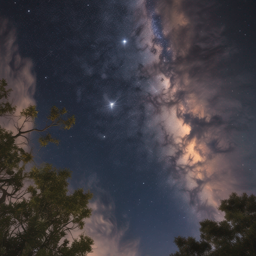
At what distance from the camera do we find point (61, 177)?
10859 mm

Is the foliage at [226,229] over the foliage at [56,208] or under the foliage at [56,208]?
over

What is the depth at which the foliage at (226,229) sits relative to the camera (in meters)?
14.2

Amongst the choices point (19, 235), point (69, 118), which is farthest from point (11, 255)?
point (69, 118)

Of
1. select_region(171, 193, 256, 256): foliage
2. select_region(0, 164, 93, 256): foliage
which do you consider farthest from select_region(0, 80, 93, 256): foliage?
select_region(171, 193, 256, 256): foliage

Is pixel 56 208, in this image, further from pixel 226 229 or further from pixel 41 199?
pixel 226 229

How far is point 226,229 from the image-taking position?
1527 centimetres

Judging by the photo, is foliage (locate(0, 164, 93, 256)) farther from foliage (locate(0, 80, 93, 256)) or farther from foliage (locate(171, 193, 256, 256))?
foliage (locate(171, 193, 256, 256))

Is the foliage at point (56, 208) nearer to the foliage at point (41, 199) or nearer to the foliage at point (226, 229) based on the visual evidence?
the foliage at point (41, 199)

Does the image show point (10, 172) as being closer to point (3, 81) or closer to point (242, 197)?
point (3, 81)

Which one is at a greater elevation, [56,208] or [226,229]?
[226,229]

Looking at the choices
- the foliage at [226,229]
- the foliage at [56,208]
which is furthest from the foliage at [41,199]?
the foliage at [226,229]

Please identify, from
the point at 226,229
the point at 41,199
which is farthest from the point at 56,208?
the point at 226,229

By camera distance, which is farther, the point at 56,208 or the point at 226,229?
the point at 226,229

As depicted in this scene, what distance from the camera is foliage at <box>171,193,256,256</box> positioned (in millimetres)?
14247
